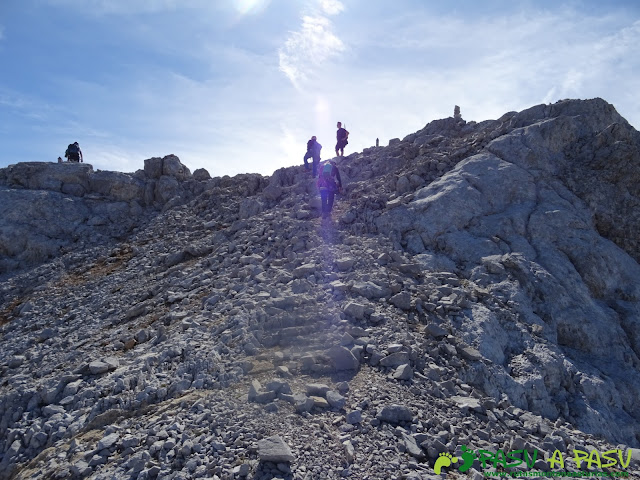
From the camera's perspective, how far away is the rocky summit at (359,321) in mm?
5812

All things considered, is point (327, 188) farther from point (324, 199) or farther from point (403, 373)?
point (403, 373)

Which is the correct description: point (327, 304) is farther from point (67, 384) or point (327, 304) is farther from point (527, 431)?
point (67, 384)

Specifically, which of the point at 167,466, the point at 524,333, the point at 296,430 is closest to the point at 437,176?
the point at 524,333

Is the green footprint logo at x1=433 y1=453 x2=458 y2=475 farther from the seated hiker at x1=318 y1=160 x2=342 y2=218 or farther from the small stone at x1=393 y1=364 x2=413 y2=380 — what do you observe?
the seated hiker at x1=318 y1=160 x2=342 y2=218

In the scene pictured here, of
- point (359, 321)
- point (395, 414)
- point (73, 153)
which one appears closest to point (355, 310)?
point (359, 321)

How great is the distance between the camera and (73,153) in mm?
20875

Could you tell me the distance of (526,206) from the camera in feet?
40.0

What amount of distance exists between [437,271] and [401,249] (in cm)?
129

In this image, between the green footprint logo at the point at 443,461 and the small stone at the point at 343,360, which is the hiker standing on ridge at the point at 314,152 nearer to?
the small stone at the point at 343,360

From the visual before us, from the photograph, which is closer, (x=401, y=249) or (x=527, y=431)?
(x=527, y=431)

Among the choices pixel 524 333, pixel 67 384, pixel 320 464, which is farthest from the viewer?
pixel 524 333

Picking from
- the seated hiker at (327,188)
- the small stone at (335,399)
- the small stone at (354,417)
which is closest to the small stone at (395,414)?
the small stone at (354,417)
